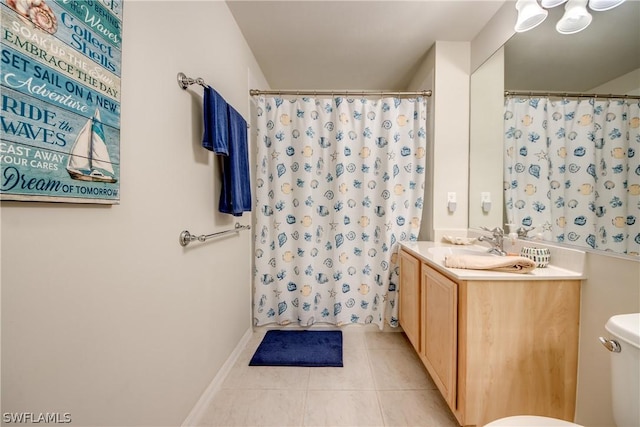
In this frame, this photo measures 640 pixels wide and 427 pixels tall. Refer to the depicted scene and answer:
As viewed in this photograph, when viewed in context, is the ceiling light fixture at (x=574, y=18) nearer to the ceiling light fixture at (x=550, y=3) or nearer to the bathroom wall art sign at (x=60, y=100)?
the ceiling light fixture at (x=550, y=3)

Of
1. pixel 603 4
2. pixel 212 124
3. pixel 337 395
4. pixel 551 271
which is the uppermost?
pixel 603 4

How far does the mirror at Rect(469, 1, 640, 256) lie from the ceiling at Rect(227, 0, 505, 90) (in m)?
0.40

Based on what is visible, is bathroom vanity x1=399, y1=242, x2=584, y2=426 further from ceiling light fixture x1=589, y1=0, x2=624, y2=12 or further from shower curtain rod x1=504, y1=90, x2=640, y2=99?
ceiling light fixture x1=589, y1=0, x2=624, y2=12

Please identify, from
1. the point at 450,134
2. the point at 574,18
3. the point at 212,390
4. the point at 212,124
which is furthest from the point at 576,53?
Answer: the point at 212,390

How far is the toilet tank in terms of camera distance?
646mm

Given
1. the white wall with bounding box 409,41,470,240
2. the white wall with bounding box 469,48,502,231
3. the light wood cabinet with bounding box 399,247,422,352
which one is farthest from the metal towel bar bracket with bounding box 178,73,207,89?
the white wall with bounding box 469,48,502,231

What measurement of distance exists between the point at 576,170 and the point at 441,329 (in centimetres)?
98

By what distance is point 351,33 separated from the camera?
175 centimetres

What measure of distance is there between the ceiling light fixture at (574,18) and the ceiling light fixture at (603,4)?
0.09 feet

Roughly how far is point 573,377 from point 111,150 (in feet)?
6.69

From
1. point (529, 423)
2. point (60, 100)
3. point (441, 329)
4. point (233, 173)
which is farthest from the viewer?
point (233, 173)

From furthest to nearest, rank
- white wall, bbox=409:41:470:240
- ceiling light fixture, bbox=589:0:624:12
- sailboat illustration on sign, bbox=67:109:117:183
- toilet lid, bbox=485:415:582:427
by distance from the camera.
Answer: white wall, bbox=409:41:470:240
ceiling light fixture, bbox=589:0:624:12
toilet lid, bbox=485:415:582:427
sailboat illustration on sign, bbox=67:109:117:183

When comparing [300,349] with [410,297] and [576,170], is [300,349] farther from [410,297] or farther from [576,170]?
[576,170]

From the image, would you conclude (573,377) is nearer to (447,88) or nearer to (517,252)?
(517,252)
